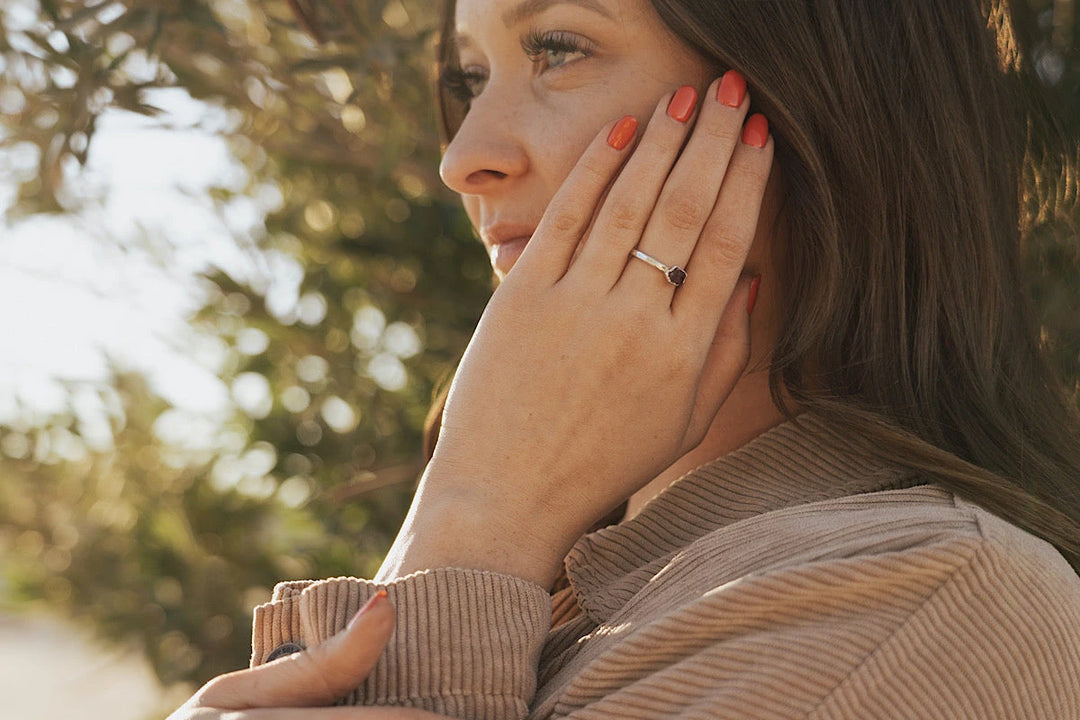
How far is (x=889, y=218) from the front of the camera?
A: 1.78 meters

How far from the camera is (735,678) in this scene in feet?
4.04

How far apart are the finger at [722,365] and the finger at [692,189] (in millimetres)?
143

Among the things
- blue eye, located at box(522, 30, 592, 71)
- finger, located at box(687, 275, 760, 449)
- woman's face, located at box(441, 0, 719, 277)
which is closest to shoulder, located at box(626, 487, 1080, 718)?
finger, located at box(687, 275, 760, 449)

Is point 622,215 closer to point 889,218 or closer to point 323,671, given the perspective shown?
point 889,218

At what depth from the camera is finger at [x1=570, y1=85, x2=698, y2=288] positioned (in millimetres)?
1668

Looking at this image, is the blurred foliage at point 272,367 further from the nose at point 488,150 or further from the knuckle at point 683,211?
the knuckle at point 683,211

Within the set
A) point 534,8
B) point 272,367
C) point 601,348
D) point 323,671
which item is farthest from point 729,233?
point 272,367

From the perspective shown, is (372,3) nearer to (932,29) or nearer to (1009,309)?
(932,29)

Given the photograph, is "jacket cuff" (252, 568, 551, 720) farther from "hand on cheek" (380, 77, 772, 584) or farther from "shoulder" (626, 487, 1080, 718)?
"shoulder" (626, 487, 1080, 718)

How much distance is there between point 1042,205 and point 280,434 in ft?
6.41

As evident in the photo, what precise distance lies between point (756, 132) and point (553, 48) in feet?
1.14

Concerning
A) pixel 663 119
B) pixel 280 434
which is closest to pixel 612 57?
pixel 663 119

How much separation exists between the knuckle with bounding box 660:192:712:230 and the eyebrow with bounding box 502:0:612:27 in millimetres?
330

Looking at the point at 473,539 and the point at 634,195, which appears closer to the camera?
the point at 473,539
